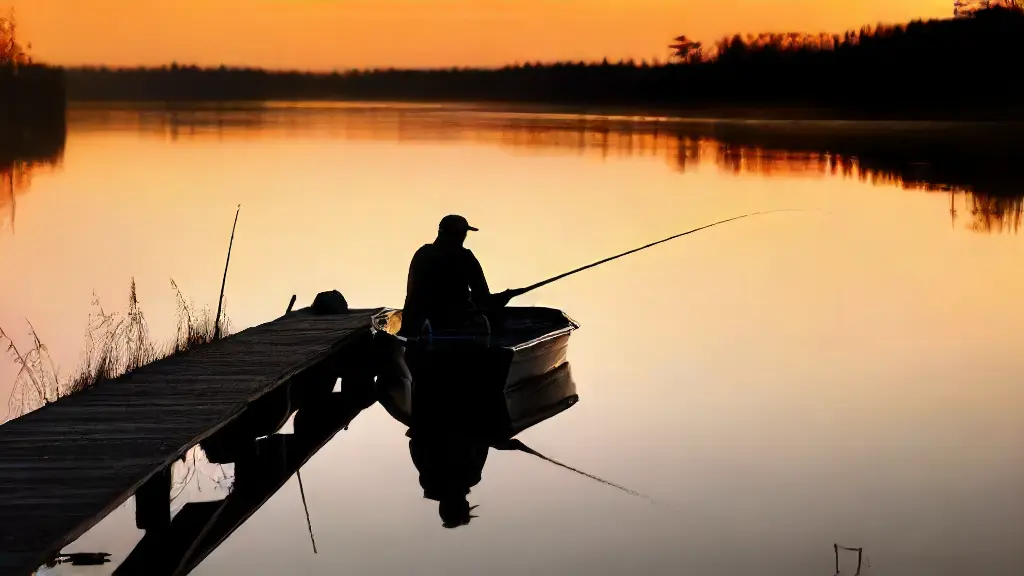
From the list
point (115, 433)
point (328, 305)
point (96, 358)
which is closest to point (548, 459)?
point (115, 433)

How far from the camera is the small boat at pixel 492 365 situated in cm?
1004

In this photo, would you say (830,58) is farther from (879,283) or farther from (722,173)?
(879,283)

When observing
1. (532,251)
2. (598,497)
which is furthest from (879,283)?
(598,497)

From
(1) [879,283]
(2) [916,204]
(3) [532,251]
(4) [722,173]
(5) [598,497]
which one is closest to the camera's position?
(5) [598,497]

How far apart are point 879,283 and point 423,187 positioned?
56.1ft

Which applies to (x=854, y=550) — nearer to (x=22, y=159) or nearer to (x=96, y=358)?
(x=96, y=358)

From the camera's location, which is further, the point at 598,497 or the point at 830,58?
the point at 830,58

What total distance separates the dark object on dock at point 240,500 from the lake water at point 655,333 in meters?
0.14

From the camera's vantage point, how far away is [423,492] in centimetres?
891

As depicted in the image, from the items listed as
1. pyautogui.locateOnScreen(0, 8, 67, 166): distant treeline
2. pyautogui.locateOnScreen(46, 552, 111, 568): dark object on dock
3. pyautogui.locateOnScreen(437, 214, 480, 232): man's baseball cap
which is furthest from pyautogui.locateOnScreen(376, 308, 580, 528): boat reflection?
pyautogui.locateOnScreen(0, 8, 67, 166): distant treeline

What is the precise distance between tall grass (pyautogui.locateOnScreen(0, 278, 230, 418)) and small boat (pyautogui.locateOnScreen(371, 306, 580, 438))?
5.86 feet

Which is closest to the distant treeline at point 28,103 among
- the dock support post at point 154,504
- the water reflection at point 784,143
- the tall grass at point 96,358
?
the water reflection at point 784,143

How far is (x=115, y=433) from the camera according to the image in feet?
24.7

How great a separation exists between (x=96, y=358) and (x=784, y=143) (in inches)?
1959
